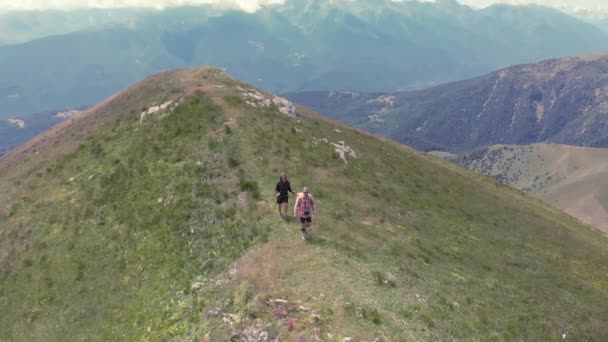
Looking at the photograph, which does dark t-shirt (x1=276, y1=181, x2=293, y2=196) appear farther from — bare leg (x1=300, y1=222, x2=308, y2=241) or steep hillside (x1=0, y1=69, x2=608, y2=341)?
bare leg (x1=300, y1=222, x2=308, y2=241)

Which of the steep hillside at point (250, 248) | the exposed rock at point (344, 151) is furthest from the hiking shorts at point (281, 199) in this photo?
the exposed rock at point (344, 151)

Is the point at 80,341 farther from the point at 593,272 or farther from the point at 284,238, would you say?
the point at 593,272

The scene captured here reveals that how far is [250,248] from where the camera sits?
2738 centimetres

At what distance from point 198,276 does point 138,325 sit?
13.0 feet

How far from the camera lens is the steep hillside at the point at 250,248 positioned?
74.4 feet

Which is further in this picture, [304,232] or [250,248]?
[304,232]

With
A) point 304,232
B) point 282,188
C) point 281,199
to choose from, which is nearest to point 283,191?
point 282,188

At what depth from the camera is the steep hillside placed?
2267 cm

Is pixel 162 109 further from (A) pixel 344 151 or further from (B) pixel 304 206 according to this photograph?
(B) pixel 304 206

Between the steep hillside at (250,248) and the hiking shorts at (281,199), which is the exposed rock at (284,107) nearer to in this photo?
the steep hillside at (250,248)

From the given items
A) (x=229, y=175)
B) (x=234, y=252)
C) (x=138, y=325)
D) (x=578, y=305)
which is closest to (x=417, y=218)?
(x=578, y=305)

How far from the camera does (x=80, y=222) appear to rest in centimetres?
3669

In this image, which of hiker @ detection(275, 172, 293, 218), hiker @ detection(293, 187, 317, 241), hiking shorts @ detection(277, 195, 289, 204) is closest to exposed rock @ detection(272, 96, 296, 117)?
hiker @ detection(275, 172, 293, 218)

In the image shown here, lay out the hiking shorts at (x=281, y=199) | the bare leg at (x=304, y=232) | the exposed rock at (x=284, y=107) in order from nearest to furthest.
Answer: the bare leg at (x=304, y=232) → the hiking shorts at (x=281, y=199) → the exposed rock at (x=284, y=107)
